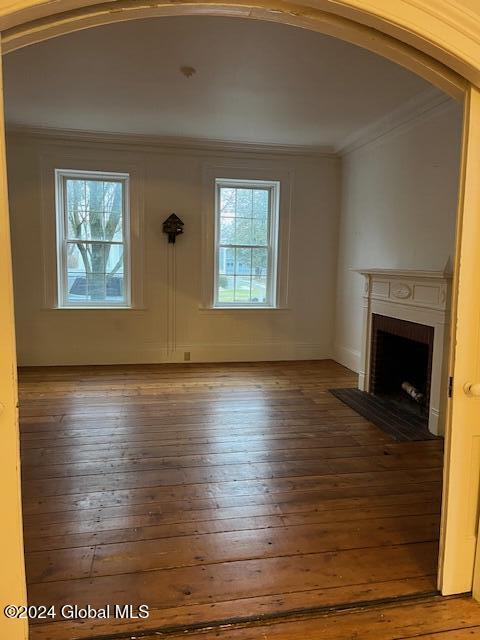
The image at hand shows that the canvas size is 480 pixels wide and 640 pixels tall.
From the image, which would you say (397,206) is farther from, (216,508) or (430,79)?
(216,508)

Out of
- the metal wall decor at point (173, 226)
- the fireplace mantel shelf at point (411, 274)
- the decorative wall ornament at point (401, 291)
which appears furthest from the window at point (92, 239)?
the decorative wall ornament at point (401, 291)

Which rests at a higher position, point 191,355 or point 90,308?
point 90,308

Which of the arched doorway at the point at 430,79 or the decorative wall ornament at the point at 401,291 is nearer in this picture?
the arched doorway at the point at 430,79

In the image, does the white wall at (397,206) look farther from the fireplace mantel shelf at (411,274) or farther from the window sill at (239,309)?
the window sill at (239,309)

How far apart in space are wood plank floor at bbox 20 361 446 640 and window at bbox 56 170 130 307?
1.84m

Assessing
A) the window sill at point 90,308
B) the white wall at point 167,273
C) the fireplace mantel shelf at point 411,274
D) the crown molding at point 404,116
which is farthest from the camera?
the window sill at point 90,308

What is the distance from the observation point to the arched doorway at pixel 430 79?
1.35 m

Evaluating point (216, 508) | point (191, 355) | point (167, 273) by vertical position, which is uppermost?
point (167, 273)

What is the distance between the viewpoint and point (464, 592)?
183cm

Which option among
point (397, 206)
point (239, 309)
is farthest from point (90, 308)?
point (397, 206)

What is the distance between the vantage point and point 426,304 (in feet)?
12.5

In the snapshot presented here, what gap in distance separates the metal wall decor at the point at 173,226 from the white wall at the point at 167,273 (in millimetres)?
89

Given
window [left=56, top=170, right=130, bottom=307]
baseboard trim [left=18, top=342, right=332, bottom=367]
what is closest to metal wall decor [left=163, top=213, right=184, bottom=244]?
window [left=56, top=170, right=130, bottom=307]

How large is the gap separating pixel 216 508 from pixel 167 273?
12.9 feet
